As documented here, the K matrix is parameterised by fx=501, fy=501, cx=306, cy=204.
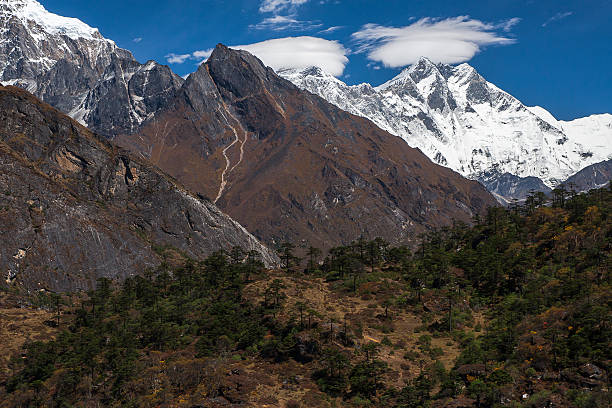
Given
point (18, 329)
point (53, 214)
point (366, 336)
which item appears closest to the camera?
point (366, 336)

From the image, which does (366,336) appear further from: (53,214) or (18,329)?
(53,214)

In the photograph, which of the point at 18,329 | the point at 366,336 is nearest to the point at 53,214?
the point at 18,329

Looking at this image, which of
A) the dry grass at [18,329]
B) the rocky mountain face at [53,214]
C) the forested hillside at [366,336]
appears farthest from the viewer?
the rocky mountain face at [53,214]

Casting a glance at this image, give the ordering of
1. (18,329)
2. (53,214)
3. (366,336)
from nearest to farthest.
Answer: (366,336) → (18,329) → (53,214)

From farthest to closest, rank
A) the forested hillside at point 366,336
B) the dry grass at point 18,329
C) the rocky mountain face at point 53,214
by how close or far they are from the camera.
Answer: the rocky mountain face at point 53,214, the dry grass at point 18,329, the forested hillside at point 366,336

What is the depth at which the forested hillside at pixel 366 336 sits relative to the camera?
53438 mm

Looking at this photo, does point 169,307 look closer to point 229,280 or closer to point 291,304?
point 229,280

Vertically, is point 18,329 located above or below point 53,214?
below

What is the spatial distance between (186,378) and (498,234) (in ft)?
254

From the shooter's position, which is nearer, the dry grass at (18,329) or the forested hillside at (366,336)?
the forested hillside at (366,336)

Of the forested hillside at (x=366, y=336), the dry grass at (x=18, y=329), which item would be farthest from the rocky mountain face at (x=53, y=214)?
the forested hillside at (x=366, y=336)

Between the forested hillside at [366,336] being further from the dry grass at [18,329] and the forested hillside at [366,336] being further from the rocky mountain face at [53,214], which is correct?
the rocky mountain face at [53,214]

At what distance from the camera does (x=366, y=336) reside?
72.1 metres

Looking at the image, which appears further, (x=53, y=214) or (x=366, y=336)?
(x=53, y=214)
